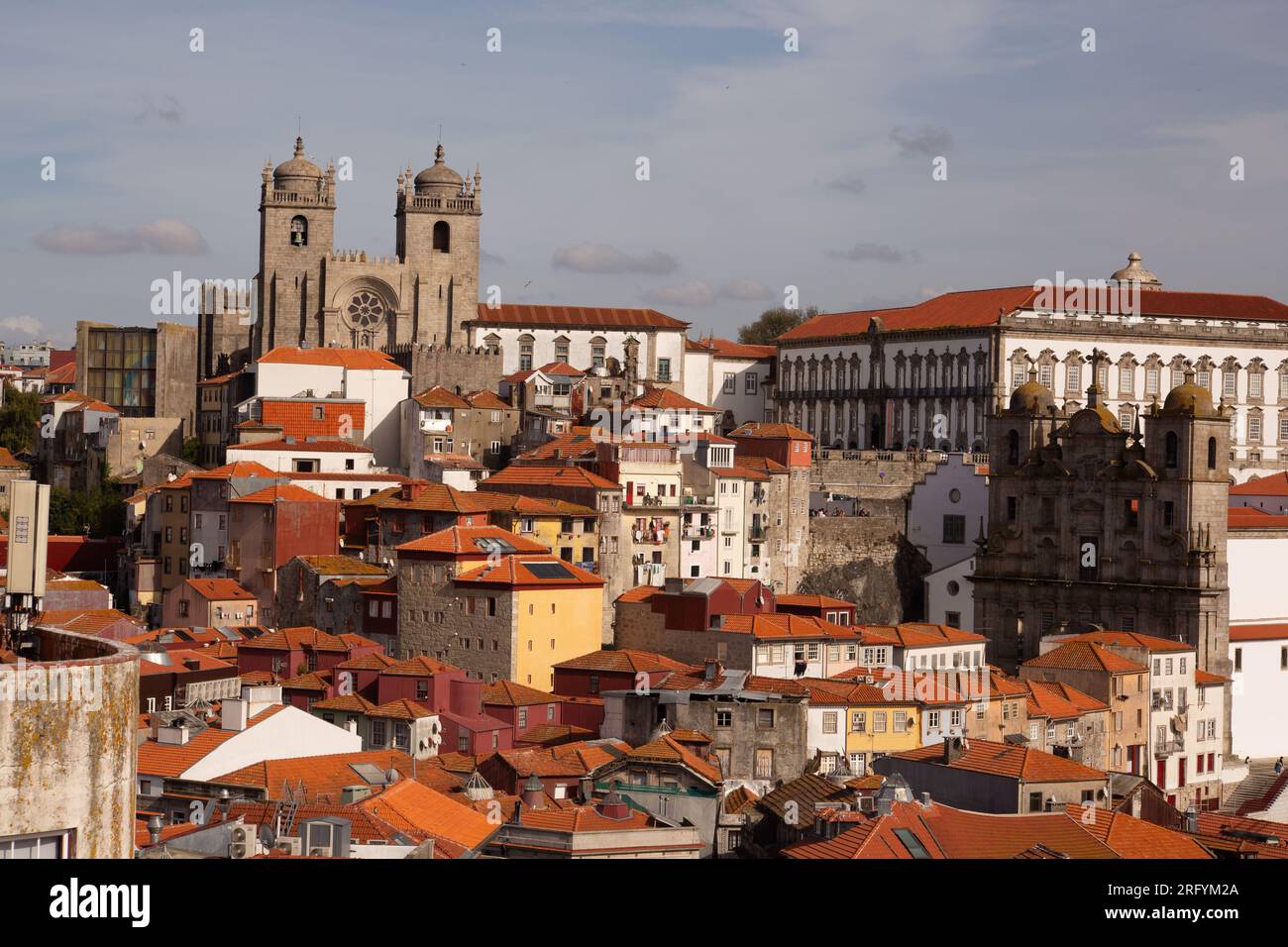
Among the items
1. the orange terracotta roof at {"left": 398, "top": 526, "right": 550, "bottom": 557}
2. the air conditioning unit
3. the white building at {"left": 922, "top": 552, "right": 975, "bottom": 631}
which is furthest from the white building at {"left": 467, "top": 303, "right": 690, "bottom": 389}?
the air conditioning unit

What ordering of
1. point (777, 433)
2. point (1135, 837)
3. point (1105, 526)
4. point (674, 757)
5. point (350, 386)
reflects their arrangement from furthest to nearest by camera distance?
point (350, 386) → point (777, 433) → point (1105, 526) → point (674, 757) → point (1135, 837)

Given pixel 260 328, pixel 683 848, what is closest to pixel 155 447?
pixel 260 328

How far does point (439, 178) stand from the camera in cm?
10081

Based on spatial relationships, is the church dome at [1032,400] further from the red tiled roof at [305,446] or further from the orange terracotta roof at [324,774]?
the orange terracotta roof at [324,774]

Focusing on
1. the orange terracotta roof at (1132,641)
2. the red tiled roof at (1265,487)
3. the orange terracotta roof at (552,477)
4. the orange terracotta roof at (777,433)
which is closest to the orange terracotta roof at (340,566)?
the orange terracotta roof at (552,477)

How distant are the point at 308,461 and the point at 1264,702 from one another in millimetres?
36628

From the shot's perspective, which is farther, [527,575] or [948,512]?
[948,512]

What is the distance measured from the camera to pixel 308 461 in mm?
79562

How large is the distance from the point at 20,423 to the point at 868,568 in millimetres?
42660

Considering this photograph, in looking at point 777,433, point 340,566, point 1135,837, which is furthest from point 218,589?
point 1135,837

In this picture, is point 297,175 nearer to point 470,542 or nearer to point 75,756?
point 470,542

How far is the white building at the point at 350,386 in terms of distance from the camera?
8600 cm

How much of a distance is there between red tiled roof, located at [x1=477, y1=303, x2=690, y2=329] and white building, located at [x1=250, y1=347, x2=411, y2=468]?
15398 millimetres
